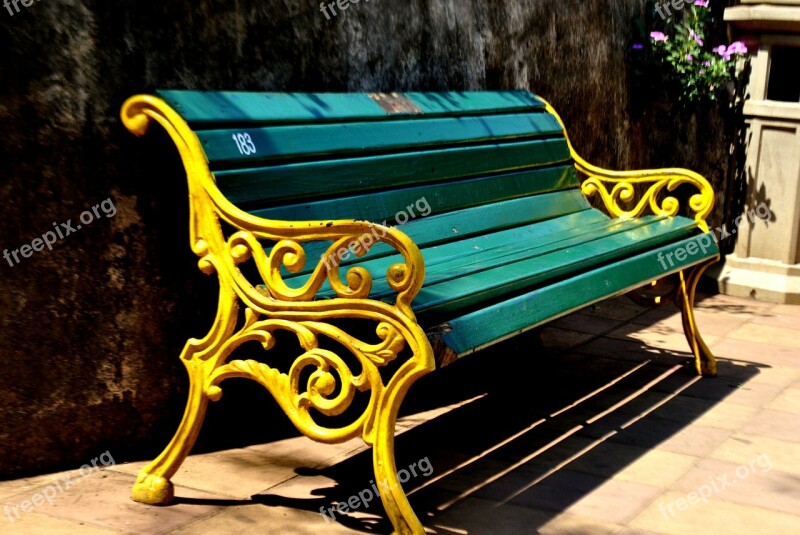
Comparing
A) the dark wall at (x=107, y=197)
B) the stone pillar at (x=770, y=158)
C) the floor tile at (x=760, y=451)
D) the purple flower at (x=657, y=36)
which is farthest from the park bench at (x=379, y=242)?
the stone pillar at (x=770, y=158)

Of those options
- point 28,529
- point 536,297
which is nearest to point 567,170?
point 536,297

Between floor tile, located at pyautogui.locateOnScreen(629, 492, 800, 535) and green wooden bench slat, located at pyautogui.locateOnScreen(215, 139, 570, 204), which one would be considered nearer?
floor tile, located at pyautogui.locateOnScreen(629, 492, 800, 535)

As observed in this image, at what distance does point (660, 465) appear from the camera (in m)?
3.98

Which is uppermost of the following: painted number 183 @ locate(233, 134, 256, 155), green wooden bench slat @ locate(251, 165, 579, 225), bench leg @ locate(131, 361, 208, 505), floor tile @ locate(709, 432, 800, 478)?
painted number 183 @ locate(233, 134, 256, 155)

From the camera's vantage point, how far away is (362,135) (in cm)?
408

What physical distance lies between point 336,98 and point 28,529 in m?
1.83

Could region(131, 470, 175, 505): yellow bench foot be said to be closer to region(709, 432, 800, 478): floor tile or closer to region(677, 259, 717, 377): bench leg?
region(709, 432, 800, 478): floor tile

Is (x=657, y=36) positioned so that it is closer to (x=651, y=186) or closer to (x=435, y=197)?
(x=651, y=186)

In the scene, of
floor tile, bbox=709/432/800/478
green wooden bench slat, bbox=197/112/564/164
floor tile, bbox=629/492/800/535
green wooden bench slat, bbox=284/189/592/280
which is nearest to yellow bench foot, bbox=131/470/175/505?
green wooden bench slat, bbox=284/189/592/280

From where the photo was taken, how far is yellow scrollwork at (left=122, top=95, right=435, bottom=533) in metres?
3.08

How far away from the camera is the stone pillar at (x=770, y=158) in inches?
262

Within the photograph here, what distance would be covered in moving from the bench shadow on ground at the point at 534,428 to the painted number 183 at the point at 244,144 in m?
1.09

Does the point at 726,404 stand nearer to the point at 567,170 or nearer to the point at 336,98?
the point at 567,170

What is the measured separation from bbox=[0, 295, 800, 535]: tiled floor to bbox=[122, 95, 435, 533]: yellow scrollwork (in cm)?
26
